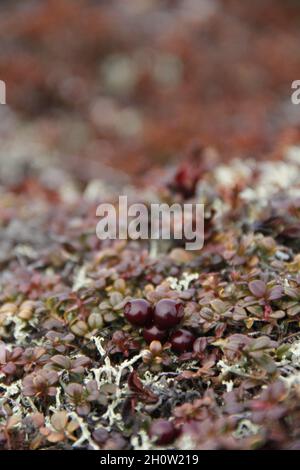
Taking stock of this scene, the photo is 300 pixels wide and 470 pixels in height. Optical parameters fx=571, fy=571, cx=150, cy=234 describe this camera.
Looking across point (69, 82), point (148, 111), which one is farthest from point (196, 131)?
point (69, 82)

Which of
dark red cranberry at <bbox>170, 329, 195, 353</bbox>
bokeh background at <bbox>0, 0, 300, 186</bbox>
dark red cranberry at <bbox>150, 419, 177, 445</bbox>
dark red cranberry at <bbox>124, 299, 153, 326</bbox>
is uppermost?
bokeh background at <bbox>0, 0, 300, 186</bbox>

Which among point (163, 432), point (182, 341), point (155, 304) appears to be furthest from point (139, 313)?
point (163, 432)

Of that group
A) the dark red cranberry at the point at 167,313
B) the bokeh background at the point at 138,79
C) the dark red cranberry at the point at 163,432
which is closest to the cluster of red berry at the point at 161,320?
the dark red cranberry at the point at 167,313

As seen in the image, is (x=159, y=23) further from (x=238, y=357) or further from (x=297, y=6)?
(x=238, y=357)

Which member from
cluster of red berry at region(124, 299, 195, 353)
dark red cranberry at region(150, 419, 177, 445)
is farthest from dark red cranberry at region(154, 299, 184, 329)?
dark red cranberry at region(150, 419, 177, 445)

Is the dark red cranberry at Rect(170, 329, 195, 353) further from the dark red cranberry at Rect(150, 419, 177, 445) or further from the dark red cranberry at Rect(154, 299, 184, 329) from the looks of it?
the dark red cranberry at Rect(150, 419, 177, 445)

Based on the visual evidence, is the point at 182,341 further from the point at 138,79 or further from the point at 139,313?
the point at 138,79

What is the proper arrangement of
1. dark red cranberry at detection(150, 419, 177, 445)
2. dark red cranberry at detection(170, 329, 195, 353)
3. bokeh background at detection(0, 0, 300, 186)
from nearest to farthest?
dark red cranberry at detection(150, 419, 177, 445), dark red cranberry at detection(170, 329, 195, 353), bokeh background at detection(0, 0, 300, 186)
